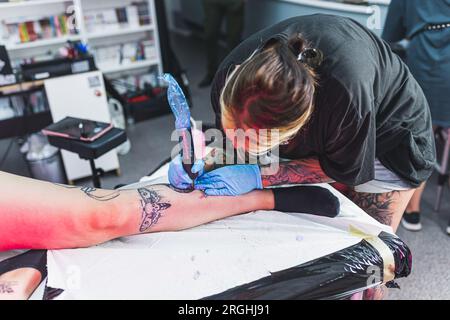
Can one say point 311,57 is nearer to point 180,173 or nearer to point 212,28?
point 180,173

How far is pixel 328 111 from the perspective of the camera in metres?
0.98

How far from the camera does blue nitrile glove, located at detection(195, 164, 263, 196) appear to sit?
1.24 m

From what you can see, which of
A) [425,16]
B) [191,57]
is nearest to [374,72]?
[425,16]

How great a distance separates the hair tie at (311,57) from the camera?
3.06 ft

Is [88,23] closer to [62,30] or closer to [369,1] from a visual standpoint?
[62,30]

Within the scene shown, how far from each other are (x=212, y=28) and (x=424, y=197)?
2.39m

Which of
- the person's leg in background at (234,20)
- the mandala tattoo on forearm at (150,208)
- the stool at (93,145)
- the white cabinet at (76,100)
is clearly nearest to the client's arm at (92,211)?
the mandala tattoo on forearm at (150,208)

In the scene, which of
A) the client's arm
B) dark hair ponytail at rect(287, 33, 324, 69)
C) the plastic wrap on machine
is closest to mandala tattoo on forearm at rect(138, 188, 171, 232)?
the client's arm

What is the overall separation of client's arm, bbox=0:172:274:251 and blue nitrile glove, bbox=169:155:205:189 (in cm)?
3

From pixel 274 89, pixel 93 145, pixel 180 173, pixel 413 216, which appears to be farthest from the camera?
pixel 413 216

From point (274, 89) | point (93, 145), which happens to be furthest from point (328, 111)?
point (93, 145)

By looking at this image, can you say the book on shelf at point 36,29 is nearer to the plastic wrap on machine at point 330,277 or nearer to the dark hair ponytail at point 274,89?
the dark hair ponytail at point 274,89

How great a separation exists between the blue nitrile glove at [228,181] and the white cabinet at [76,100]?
1.36 m

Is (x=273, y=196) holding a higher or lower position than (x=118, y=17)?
lower
